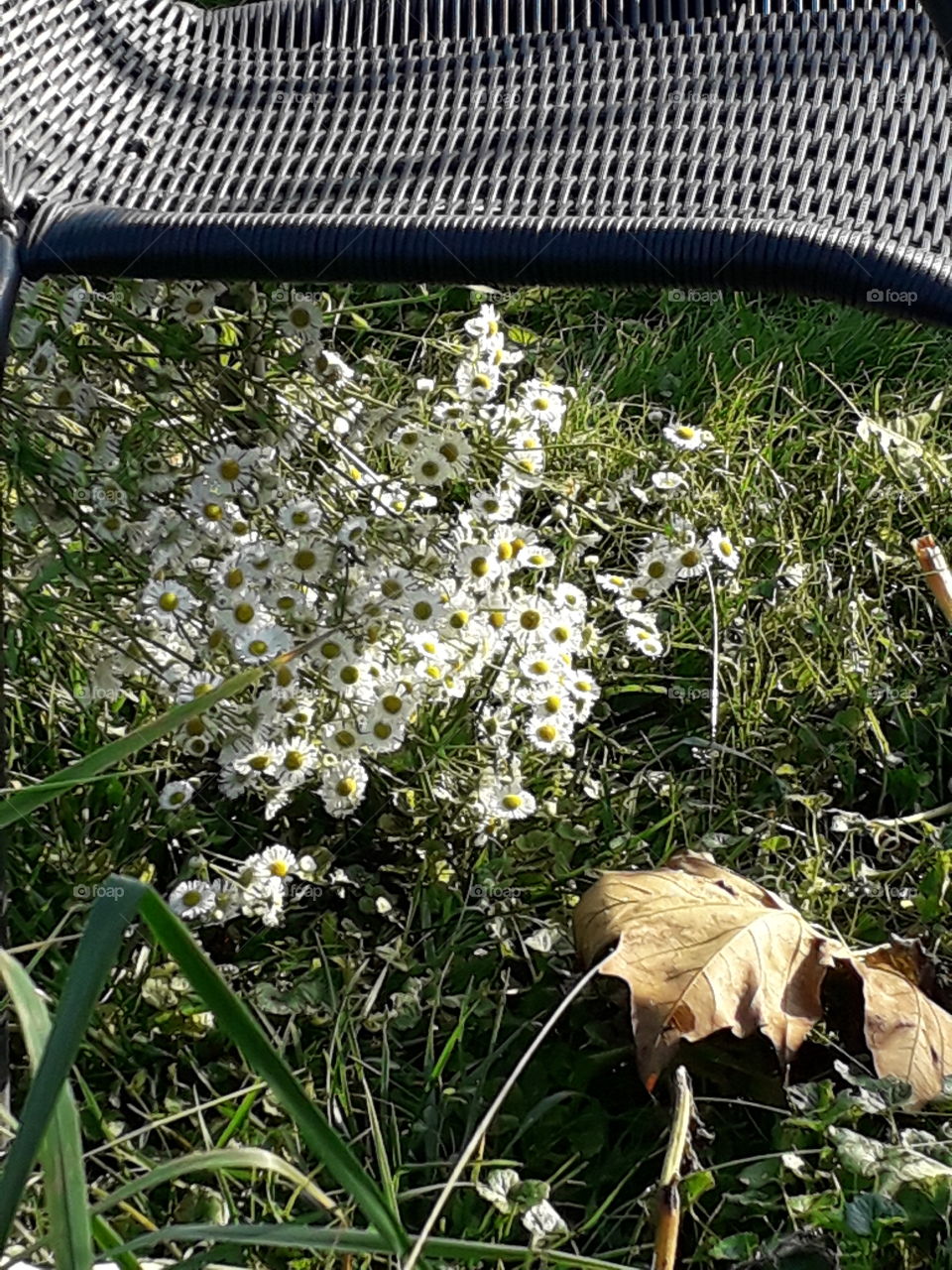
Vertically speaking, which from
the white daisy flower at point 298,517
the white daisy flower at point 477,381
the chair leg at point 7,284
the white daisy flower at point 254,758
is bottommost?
the white daisy flower at point 254,758

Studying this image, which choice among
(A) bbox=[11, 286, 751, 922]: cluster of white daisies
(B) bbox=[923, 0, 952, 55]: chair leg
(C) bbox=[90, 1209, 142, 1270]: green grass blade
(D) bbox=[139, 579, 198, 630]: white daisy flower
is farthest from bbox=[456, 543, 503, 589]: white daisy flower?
(C) bbox=[90, 1209, 142, 1270]: green grass blade

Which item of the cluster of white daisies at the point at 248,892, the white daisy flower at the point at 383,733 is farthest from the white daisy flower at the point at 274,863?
the white daisy flower at the point at 383,733

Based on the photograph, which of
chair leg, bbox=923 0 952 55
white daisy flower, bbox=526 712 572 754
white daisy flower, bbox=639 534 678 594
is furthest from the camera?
white daisy flower, bbox=639 534 678 594

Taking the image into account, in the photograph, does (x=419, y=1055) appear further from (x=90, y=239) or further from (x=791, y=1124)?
(x=90, y=239)

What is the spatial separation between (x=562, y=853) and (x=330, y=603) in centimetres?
30

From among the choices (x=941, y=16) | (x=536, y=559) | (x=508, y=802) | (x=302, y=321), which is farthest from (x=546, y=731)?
→ (x=941, y=16)

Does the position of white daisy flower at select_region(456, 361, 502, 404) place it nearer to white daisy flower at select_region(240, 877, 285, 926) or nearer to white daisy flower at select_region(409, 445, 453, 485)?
white daisy flower at select_region(409, 445, 453, 485)

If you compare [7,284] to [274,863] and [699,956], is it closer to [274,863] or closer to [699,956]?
[274,863]

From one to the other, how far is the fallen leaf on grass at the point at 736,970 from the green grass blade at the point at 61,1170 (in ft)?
1.77

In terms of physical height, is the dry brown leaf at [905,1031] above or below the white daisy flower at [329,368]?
below

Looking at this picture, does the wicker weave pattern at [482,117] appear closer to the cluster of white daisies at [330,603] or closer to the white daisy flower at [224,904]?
the cluster of white daisies at [330,603]

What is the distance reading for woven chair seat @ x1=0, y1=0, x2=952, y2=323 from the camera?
3.01 ft

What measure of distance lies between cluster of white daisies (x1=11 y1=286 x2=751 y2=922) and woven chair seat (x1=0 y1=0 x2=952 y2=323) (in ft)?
0.45

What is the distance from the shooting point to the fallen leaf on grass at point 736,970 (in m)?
1.07
